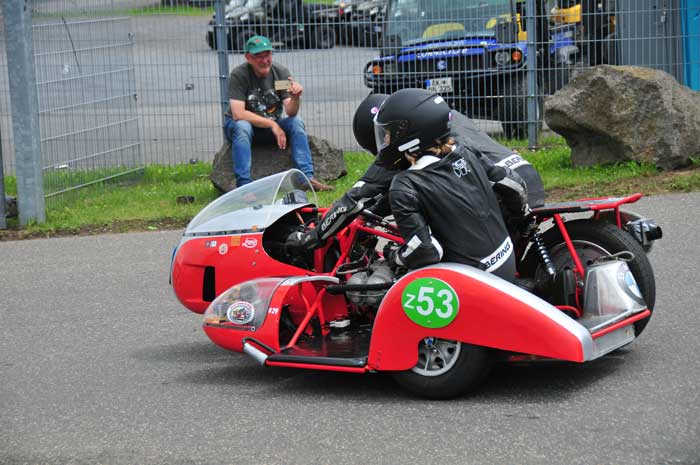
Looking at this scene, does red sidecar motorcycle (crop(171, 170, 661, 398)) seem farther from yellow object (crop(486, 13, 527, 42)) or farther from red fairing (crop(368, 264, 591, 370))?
yellow object (crop(486, 13, 527, 42))

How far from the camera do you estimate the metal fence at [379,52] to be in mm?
12461

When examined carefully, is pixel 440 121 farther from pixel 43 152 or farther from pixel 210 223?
pixel 43 152

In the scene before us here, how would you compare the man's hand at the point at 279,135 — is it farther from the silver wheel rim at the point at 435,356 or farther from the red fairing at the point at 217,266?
the silver wheel rim at the point at 435,356

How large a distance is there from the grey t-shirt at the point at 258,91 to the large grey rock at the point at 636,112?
2.70m

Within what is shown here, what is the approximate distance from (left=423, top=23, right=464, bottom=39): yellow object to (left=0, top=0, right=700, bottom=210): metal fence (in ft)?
0.04

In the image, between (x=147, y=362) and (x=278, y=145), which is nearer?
(x=147, y=362)

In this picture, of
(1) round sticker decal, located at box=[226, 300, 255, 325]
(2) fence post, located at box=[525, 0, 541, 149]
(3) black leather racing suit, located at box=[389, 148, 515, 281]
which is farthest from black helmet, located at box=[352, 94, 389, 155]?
(2) fence post, located at box=[525, 0, 541, 149]

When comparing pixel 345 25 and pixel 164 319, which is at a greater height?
pixel 345 25

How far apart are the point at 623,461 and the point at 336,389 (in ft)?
5.65

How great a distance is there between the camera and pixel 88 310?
7816mm

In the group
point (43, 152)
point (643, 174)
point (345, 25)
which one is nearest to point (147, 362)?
point (43, 152)

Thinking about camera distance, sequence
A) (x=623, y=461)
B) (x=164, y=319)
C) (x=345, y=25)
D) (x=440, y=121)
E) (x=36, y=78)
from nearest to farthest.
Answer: (x=623, y=461), (x=440, y=121), (x=164, y=319), (x=36, y=78), (x=345, y=25)

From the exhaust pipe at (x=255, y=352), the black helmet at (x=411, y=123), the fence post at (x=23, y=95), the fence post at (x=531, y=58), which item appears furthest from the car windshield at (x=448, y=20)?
the exhaust pipe at (x=255, y=352)

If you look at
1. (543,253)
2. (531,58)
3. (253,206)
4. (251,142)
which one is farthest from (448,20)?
(543,253)
